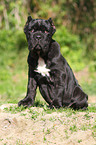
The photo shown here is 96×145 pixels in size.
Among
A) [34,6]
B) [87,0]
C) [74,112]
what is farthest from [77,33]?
[74,112]

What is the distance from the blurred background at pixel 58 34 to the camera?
12203mm

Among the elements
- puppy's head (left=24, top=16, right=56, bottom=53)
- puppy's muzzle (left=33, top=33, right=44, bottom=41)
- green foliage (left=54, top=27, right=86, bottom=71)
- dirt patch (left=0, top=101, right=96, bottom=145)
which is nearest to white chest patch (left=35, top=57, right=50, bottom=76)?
puppy's head (left=24, top=16, right=56, bottom=53)

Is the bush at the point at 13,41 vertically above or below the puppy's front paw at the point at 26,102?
above

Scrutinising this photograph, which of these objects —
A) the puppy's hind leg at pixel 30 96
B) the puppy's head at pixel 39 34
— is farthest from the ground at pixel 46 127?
the puppy's head at pixel 39 34

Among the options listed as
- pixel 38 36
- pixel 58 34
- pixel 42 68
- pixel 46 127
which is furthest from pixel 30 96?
pixel 58 34

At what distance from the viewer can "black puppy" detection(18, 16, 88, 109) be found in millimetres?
4340

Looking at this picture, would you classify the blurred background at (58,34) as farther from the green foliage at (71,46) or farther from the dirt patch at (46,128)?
the dirt patch at (46,128)

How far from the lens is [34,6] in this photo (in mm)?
14523

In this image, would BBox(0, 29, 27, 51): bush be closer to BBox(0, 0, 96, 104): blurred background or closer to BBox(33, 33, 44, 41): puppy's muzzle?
BBox(0, 0, 96, 104): blurred background

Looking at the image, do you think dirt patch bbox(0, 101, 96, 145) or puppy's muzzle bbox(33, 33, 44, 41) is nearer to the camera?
dirt patch bbox(0, 101, 96, 145)

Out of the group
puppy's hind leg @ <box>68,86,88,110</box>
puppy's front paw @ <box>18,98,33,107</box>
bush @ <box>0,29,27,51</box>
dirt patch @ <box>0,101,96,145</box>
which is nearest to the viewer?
dirt patch @ <box>0,101,96,145</box>

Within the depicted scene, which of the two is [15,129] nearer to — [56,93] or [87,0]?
[56,93]

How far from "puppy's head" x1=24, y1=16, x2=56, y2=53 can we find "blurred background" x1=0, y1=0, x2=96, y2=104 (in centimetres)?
711

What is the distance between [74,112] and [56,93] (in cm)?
51
